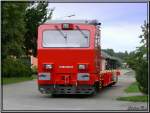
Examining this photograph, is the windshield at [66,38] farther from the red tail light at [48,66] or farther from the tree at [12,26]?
the tree at [12,26]

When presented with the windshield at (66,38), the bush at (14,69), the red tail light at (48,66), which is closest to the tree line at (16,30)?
the bush at (14,69)

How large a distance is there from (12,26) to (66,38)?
19.1m

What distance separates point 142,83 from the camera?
21203 millimetres

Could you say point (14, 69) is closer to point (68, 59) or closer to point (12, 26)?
point (12, 26)

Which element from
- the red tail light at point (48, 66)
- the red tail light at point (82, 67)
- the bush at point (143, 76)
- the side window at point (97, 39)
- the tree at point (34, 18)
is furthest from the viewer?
the tree at point (34, 18)

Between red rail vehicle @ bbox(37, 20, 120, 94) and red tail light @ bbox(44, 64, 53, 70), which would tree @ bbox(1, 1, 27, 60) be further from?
red tail light @ bbox(44, 64, 53, 70)

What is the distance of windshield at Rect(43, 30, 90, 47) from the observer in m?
22.6

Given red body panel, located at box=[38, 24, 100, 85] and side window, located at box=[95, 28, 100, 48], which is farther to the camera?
side window, located at box=[95, 28, 100, 48]

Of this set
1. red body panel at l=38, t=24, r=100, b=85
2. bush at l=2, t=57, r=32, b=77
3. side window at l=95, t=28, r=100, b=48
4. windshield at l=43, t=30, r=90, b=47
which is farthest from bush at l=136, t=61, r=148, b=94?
bush at l=2, t=57, r=32, b=77

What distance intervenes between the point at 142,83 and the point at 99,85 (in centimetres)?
401

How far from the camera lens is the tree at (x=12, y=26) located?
128 feet

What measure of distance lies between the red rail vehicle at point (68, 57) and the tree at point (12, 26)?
15.3 meters

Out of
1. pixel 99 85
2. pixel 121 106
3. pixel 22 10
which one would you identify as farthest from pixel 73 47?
pixel 22 10

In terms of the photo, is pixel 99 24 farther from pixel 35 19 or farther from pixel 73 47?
pixel 35 19
